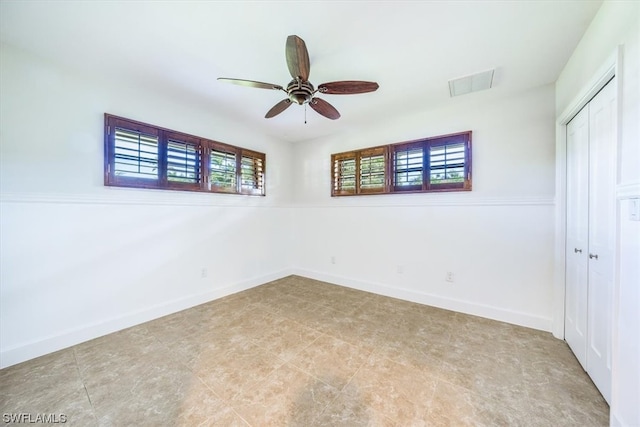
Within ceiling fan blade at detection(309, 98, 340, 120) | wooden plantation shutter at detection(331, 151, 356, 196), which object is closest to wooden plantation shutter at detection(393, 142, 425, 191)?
wooden plantation shutter at detection(331, 151, 356, 196)

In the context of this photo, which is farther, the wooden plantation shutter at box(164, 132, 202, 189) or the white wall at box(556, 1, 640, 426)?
the wooden plantation shutter at box(164, 132, 202, 189)

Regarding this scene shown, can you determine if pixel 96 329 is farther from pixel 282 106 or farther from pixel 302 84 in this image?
pixel 302 84

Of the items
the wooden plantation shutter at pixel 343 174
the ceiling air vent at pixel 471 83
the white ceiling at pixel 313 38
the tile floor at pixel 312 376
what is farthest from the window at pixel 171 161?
the ceiling air vent at pixel 471 83

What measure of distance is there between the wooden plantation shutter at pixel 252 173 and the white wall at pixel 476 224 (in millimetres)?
1414

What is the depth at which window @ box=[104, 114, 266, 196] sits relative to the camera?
2447mm

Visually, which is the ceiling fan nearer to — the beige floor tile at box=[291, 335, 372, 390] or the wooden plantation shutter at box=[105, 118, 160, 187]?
the wooden plantation shutter at box=[105, 118, 160, 187]

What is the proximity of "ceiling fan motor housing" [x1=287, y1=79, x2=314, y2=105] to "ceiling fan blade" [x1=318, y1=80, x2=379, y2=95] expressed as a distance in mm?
95

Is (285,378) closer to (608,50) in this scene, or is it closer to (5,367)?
(5,367)

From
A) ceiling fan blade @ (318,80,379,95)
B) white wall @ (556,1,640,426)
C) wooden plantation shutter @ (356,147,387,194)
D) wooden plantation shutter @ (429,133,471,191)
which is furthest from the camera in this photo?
wooden plantation shutter @ (356,147,387,194)

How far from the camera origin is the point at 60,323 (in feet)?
6.95

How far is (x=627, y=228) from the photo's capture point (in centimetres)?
123

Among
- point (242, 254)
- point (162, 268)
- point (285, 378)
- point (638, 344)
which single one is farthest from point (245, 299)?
point (638, 344)

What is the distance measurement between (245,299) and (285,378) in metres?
1.73

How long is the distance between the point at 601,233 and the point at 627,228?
0.49 meters
